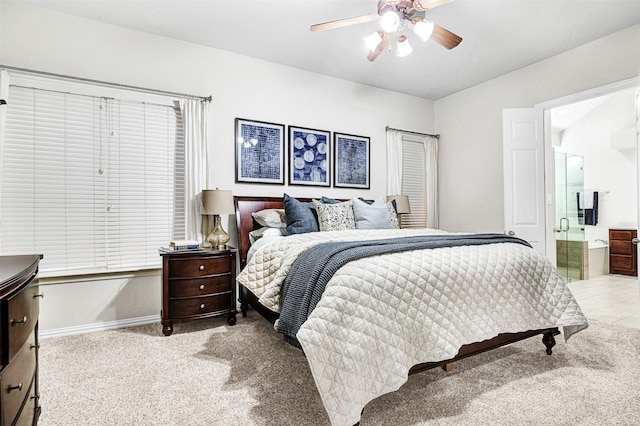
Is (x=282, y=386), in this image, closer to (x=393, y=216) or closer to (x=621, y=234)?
(x=393, y=216)

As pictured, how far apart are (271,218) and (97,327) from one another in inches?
70.4

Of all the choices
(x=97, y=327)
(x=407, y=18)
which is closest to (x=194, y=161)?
(x=97, y=327)

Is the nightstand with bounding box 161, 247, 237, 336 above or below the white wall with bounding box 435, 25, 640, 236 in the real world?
below

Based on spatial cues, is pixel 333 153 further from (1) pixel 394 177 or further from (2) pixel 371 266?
(2) pixel 371 266

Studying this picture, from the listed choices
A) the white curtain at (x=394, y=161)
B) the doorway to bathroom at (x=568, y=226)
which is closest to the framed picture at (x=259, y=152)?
the white curtain at (x=394, y=161)

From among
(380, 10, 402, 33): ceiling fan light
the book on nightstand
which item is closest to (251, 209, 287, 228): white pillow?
the book on nightstand

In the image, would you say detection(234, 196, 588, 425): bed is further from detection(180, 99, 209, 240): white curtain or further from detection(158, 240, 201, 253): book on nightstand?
detection(180, 99, 209, 240): white curtain

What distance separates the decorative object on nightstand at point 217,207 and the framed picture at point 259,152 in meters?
0.54

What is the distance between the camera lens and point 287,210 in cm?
335

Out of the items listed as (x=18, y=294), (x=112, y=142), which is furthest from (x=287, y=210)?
(x=18, y=294)

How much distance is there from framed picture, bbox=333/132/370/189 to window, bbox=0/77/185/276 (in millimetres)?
1834

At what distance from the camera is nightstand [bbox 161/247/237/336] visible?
283 centimetres

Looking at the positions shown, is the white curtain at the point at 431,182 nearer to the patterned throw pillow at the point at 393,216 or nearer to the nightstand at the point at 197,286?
the patterned throw pillow at the point at 393,216

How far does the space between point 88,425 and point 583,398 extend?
8.09ft
